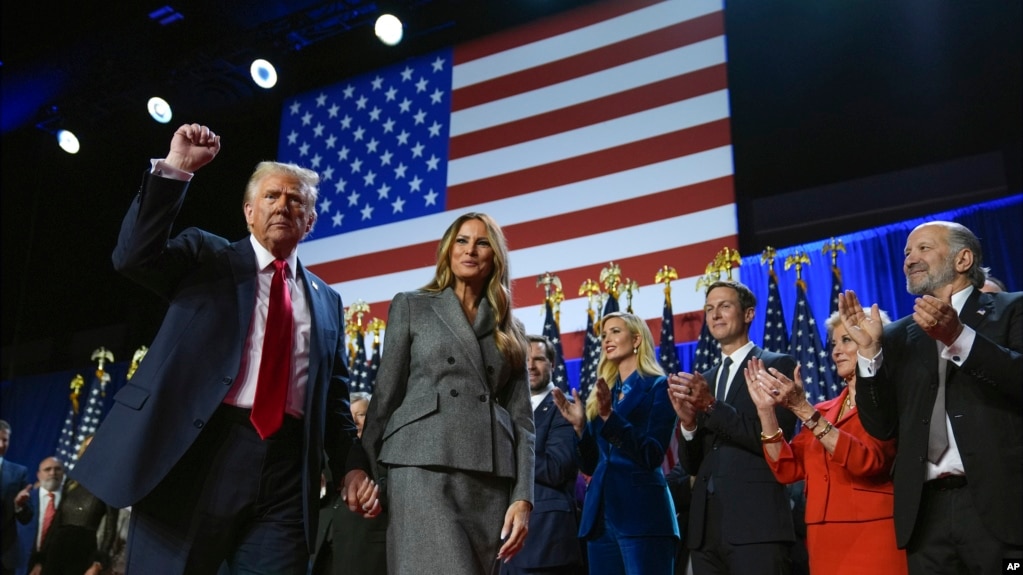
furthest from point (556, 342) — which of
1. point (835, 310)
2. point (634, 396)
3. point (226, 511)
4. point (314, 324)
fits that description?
point (226, 511)

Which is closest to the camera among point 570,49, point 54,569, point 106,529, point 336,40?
point 54,569

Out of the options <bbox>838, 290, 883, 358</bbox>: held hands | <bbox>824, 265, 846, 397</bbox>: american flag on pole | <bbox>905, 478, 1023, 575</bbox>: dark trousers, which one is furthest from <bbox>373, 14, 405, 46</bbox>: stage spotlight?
<bbox>905, 478, 1023, 575</bbox>: dark trousers

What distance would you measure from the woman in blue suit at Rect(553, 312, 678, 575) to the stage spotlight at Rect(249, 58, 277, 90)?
4833mm

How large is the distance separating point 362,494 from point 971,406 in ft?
5.57

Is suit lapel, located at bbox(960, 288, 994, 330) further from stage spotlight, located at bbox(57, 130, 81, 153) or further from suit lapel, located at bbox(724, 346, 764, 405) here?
stage spotlight, located at bbox(57, 130, 81, 153)

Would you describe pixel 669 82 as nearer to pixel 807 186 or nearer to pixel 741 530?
pixel 807 186

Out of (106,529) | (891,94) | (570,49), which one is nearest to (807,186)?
(891,94)

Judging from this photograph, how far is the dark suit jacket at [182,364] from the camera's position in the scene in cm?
212

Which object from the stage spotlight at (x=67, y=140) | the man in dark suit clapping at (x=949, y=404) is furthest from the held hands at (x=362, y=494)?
the stage spotlight at (x=67, y=140)

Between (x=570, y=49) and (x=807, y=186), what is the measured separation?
2256 millimetres

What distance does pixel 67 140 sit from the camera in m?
8.26

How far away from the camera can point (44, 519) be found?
670 cm

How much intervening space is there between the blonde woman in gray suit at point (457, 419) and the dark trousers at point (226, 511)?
0.25 metres

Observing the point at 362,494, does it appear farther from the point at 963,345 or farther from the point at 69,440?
the point at 69,440
